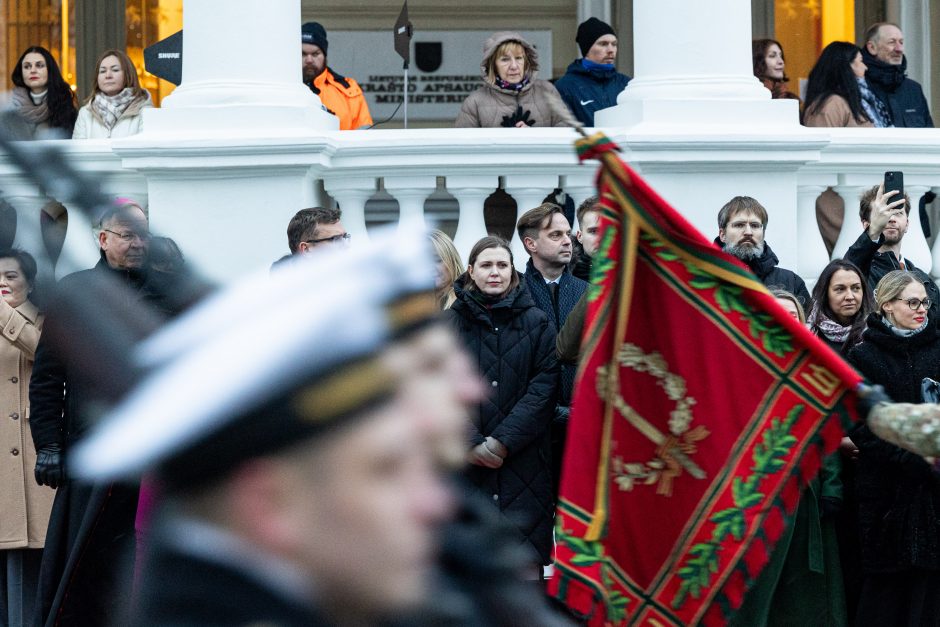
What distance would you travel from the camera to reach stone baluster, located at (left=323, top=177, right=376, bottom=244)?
7367 millimetres

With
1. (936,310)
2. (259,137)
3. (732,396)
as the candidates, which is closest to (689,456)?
(732,396)

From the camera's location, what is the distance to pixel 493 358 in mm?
6184

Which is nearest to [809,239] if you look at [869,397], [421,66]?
[869,397]

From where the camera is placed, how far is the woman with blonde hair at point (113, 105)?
7.81 metres

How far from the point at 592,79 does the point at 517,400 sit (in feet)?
8.44

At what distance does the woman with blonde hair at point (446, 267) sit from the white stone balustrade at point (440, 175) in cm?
72

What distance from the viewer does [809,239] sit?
24.8ft

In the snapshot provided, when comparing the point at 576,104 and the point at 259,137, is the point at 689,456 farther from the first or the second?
the point at 576,104

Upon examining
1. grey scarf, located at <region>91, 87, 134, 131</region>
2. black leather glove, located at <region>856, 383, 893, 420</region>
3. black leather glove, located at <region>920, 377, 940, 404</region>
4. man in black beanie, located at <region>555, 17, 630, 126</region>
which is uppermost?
man in black beanie, located at <region>555, 17, 630, 126</region>

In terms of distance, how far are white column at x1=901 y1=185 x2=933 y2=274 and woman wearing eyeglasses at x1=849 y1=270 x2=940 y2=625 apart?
149 centimetres

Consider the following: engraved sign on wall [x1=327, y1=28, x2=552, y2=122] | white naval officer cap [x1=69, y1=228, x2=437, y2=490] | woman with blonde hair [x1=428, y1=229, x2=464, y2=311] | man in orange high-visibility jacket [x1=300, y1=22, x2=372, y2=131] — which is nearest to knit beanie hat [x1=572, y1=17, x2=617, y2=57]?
man in orange high-visibility jacket [x1=300, y1=22, x2=372, y2=131]

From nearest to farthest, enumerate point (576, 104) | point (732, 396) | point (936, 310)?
point (732, 396)
point (936, 310)
point (576, 104)

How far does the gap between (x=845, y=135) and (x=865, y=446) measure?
2.08 meters

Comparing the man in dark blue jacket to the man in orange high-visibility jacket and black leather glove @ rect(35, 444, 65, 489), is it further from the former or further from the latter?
black leather glove @ rect(35, 444, 65, 489)
